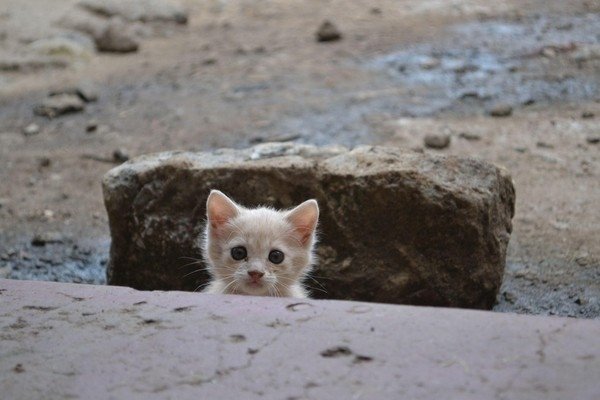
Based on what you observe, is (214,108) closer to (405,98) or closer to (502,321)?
(405,98)

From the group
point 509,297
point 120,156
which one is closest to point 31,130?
point 120,156

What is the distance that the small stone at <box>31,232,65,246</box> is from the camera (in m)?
6.09

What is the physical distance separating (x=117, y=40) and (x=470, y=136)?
562 centimetres

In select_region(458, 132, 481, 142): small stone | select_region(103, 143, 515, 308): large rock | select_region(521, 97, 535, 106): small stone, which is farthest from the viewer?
select_region(521, 97, 535, 106): small stone

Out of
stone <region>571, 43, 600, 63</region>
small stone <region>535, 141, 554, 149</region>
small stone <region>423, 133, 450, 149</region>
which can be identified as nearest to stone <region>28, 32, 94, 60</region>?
small stone <region>423, 133, 450, 149</region>

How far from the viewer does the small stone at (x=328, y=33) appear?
434 inches

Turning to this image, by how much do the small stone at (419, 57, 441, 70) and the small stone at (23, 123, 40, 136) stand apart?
4280 millimetres

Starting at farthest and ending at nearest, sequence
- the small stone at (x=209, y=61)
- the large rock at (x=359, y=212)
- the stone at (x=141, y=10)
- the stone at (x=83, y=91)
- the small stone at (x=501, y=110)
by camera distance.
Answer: the stone at (x=141, y=10) → the small stone at (x=209, y=61) → the stone at (x=83, y=91) → the small stone at (x=501, y=110) → the large rock at (x=359, y=212)

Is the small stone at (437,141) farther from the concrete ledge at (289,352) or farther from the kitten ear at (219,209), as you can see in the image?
the concrete ledge at (289,352)

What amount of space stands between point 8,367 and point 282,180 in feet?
7.81

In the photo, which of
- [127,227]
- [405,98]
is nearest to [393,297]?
[127,227]

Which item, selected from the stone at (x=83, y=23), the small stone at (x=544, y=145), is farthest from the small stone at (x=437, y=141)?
the stone at (x=83, y=23)

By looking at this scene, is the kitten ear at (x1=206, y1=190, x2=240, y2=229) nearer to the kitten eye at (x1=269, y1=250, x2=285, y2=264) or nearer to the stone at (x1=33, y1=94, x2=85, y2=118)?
the kitten eye at (x1=269, y1=250, x2=285, y2=264)

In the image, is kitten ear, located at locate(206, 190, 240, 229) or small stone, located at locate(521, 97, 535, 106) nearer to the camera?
kitten ear, located at locate(206, 190, 240, 229)
